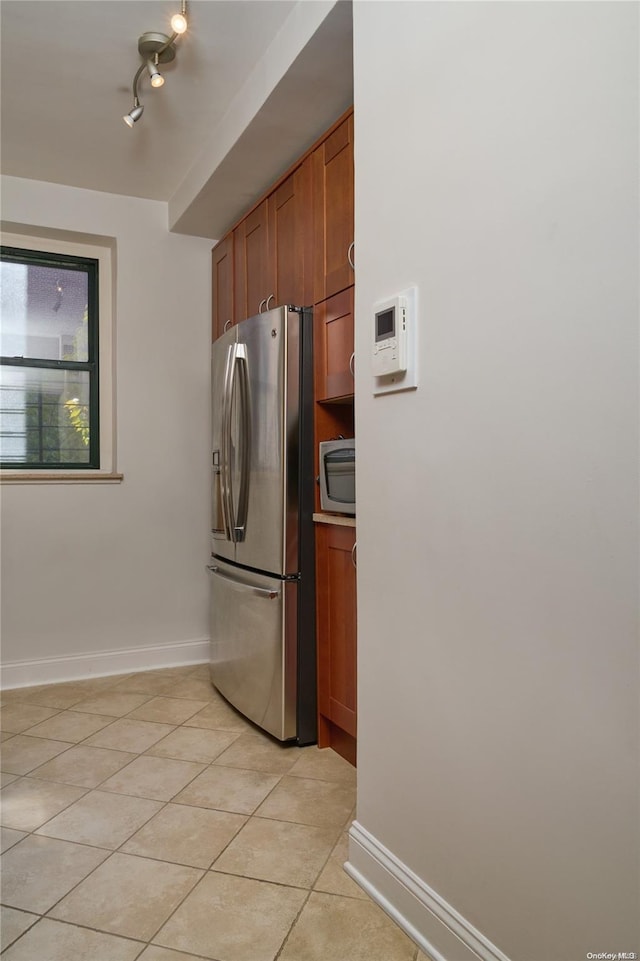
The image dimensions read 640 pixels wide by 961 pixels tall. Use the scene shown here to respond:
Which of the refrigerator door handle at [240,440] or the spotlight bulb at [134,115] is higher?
the spotlight bulb at [134,115]

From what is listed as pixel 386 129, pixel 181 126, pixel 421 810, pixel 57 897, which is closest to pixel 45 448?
pixel 181 126

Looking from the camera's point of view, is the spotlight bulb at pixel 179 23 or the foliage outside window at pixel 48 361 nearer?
the spotlight bulb at pixel 179 23

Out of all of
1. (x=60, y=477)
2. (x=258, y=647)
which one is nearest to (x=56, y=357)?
(x=60, y=477)

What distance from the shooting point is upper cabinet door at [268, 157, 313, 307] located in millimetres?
2432

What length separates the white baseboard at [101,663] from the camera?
311 centimetres

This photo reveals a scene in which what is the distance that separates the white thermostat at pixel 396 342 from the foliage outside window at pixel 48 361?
2438 millimetres

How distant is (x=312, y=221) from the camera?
2.38 m

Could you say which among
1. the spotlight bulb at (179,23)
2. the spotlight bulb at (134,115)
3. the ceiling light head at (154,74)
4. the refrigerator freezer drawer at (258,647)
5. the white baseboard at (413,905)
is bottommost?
the white baseboard at (413,905)

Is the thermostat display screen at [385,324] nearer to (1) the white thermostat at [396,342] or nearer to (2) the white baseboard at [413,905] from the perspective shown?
(1) the white thermostat at [396,342]

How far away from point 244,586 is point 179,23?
6.69ft

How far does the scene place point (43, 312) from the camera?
3367 millimetres

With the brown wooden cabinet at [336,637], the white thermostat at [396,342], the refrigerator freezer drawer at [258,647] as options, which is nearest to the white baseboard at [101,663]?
the refrigerator freezer drawer at [258,647]

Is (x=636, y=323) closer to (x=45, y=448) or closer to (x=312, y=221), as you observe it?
(x=312, y=221)

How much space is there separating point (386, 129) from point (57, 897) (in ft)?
6.76
